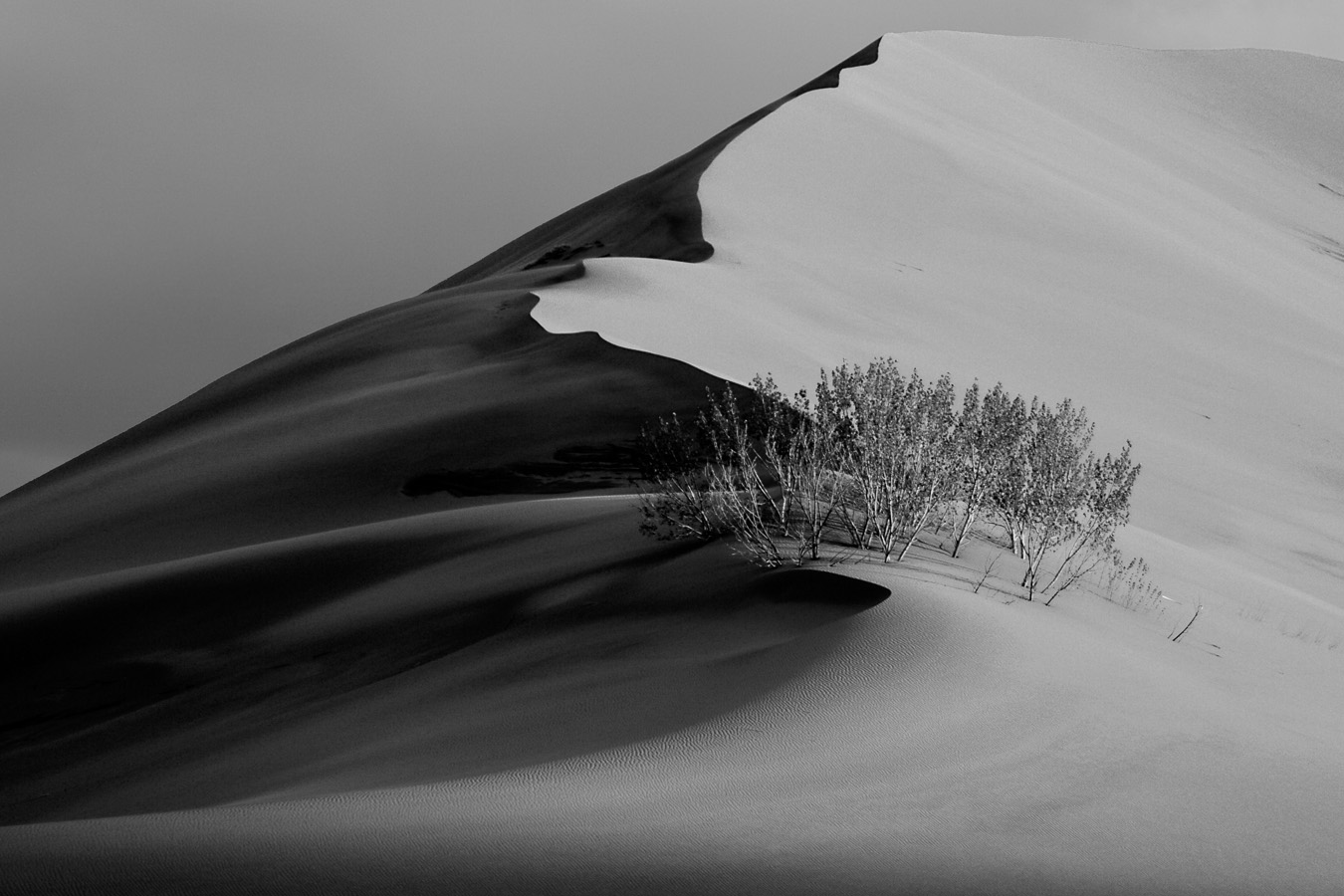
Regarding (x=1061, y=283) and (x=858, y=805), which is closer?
(x=858, y=805)

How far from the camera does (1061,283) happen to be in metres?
20.0

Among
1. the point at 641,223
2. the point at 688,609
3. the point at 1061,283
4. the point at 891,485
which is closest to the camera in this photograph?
the point at 688,609

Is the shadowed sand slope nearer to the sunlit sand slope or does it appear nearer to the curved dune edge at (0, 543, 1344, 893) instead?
the curved dune edge at (0, 543, 1344, 893)

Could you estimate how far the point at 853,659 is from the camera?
238 inches

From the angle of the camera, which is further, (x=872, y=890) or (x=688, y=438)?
(x=688, y=438)

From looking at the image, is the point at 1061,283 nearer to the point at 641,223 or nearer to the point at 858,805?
the point at 641,223

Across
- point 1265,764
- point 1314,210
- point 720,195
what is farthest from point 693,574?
point 1314,210

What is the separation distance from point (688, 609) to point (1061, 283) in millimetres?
13952

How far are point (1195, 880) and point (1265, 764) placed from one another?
1278 mm

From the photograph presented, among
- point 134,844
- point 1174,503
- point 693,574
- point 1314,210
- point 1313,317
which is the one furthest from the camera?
point 1314,210

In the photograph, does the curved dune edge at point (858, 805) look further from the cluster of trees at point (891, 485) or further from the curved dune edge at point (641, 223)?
the curved dune edge at point (641, 223)

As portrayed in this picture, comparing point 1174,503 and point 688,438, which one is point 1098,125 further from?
point 688,438

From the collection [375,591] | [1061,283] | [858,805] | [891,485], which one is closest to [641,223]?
[1061,283]

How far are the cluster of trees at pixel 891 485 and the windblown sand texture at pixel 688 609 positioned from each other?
0.25m
